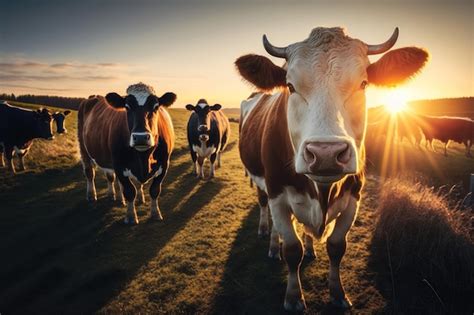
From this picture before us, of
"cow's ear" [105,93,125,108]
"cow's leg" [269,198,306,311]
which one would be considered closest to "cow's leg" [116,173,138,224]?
"cow's ear" [105,93,125,108]

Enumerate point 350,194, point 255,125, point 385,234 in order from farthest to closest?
1. point 385,234
2. point 255,125
3. point 350,194

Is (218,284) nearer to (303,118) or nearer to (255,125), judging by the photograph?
(255,125)

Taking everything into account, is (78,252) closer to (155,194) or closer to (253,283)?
(155,194)

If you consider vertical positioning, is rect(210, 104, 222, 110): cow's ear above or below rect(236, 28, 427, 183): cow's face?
above

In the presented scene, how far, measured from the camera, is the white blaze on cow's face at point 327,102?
1.93m

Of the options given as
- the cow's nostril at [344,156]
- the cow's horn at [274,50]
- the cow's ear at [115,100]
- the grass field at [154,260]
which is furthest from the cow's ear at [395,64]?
the cow's ear at [115,100]

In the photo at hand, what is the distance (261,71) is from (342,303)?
291cm

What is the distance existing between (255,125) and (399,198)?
3.79m

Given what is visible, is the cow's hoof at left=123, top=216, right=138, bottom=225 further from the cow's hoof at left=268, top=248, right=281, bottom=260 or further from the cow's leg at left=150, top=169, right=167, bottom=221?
the cow's hoof at left=268, top=248, right=281, bottom=260

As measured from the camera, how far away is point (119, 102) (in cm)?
567

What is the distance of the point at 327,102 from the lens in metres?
2.14

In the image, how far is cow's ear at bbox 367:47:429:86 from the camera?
8.67 ft

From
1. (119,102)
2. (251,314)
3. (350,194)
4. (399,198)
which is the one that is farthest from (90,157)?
(399,198)

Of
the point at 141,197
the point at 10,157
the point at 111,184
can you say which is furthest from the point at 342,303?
the point at 10,157
